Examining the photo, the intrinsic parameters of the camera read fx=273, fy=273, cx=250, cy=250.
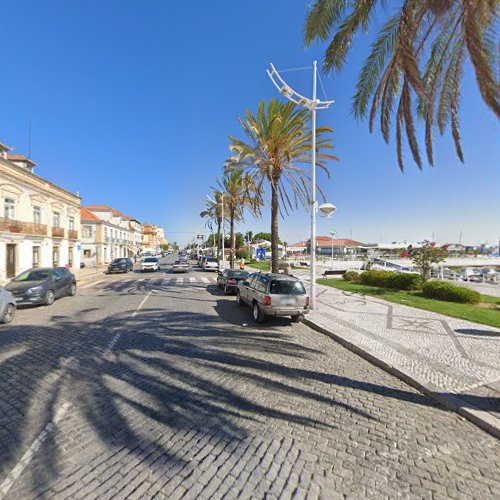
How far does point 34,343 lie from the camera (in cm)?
670

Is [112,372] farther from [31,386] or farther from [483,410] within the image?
[483,410]

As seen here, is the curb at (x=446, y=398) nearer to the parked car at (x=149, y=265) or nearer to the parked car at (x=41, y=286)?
the parked car at (x=41, y=286)

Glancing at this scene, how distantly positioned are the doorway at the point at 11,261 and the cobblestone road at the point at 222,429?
19.5m

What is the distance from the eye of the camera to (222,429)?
3473 millimetres

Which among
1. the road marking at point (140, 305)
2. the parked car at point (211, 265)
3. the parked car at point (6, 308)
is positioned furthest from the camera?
the parked car at point (211, 265)

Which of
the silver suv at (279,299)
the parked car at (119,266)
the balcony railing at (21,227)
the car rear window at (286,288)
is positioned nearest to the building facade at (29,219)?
the balcony railing at (21,227)

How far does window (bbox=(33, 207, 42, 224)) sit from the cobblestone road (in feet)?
73.8

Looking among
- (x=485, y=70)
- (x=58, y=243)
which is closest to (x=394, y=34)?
(x=485, y=70)

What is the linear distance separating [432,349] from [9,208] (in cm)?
2775

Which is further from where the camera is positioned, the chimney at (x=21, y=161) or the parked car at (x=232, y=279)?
the chimney at (x=21, y=161)

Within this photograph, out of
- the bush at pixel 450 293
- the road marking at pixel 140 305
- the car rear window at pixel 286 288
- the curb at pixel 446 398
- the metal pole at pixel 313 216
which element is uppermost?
the metal pole at pixel 313 216

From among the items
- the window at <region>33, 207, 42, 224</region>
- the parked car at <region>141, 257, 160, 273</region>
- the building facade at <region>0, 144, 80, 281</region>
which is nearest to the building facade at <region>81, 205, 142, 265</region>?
the building facade at <region>0, 144, 80, 281</region>

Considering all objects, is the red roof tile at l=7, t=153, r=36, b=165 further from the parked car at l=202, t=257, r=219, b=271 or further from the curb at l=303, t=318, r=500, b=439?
the curb at l=303, t=318, r=500, b=439

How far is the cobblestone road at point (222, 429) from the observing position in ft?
8.73
